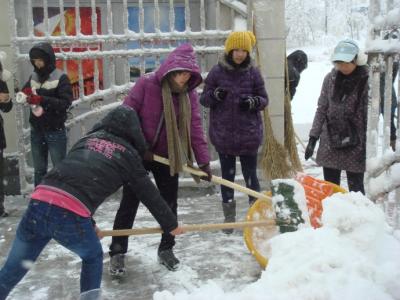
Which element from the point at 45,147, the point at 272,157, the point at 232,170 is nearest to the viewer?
the point at 232,170

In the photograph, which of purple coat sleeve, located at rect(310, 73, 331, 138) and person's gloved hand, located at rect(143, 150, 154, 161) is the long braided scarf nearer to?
person's gloved hand, located at rect(143, 150, 154, 161)

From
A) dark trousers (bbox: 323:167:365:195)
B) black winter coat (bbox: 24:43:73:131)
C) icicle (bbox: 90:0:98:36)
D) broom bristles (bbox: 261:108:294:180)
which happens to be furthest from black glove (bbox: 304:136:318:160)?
icicle (bbox: 90:0:98:36)

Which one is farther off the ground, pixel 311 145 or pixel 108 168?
pixel 108 168

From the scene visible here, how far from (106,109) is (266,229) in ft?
8.23

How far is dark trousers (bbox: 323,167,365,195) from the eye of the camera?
4164 mm

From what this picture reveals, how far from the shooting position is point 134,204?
3.69 metres

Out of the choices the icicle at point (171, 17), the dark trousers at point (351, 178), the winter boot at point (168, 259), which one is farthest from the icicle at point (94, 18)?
the dark trousers at point (351, 178)

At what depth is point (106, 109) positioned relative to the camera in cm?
577

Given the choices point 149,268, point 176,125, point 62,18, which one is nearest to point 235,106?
point 176,125

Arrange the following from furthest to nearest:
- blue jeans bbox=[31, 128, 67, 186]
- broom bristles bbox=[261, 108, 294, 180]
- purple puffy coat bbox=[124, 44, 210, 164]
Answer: broom bristles bbox=[261, 108, 294, 180], blue jeans bbox=[31, 128, 67, 186], purple puffy coat bbox=[124, 44, 210, 164]

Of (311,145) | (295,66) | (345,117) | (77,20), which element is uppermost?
(77,20)

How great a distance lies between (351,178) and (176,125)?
1.58m

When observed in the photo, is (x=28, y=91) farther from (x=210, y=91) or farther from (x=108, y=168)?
(x=108, y=168)

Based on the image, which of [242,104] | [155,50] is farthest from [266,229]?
[155,50]
